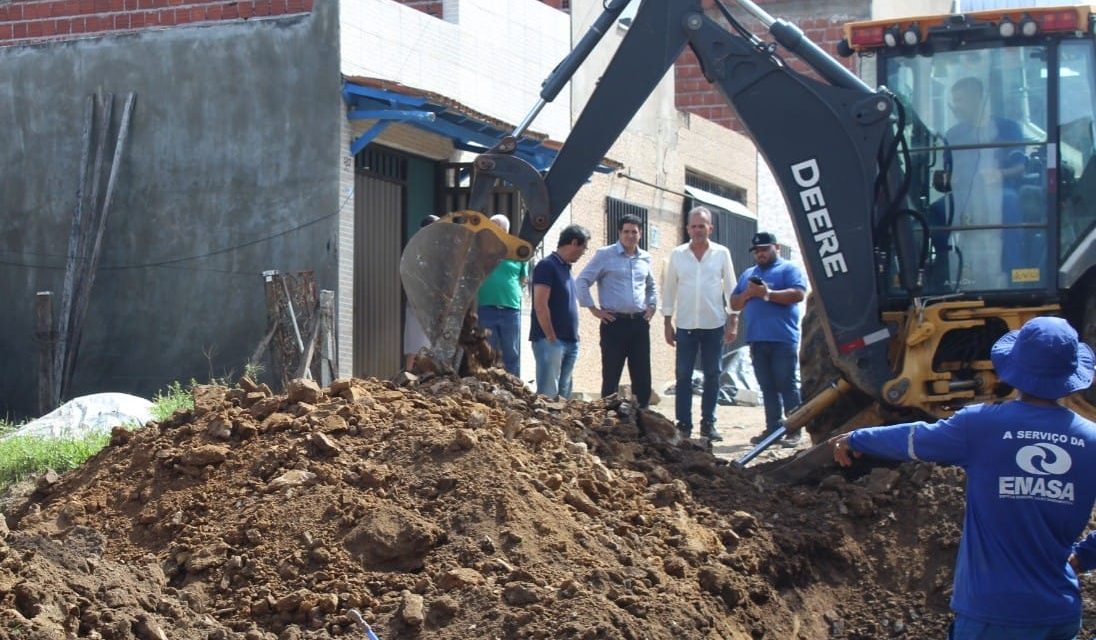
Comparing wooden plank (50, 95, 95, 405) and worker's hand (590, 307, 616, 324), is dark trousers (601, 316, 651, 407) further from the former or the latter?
wooden plank (50, 95, 95, 405)

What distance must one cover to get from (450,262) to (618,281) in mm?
3537

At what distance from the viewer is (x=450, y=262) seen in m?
8.95

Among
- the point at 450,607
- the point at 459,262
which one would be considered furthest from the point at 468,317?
the point at 450,607

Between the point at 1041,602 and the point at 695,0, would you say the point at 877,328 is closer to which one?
the point at 695,0

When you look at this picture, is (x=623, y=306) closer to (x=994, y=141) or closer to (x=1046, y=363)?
(x=994, y=141)

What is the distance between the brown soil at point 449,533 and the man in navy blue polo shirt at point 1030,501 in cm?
161

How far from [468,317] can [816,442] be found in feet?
8.52

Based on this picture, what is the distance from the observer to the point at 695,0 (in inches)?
371

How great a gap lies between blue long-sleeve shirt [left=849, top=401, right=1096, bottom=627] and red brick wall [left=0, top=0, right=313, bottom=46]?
34.1ft

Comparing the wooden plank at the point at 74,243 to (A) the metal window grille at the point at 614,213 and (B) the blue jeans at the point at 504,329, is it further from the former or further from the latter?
(A) the metal window grille at the point at 614,213

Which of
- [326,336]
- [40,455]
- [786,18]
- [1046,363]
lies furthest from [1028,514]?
[786,18]

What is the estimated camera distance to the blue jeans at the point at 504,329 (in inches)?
474

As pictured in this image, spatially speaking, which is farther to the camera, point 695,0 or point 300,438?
point 695,0

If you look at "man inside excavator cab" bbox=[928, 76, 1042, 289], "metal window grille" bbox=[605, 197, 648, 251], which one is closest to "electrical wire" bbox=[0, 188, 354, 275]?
"metal window grille" bbox=[605, 197, 648, 251]
